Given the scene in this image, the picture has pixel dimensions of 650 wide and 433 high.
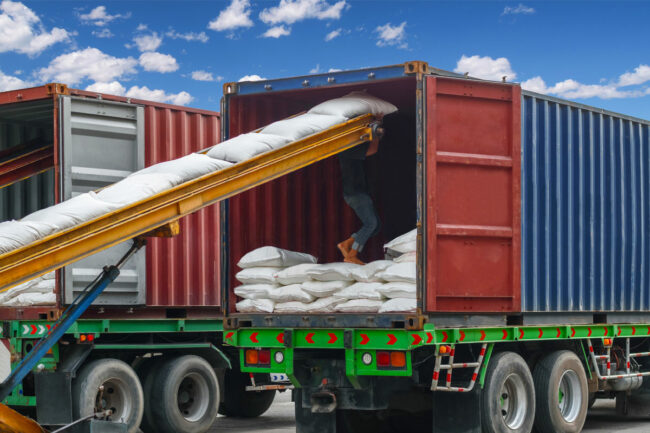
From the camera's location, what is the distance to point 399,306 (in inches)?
369

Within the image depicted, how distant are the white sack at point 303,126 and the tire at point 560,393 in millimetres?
3257

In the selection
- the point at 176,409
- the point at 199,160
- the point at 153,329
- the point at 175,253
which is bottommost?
the point at 176,409

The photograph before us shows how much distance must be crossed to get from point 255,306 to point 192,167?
6.20 ft

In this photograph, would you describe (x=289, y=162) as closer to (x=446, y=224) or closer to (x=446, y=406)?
(x=446, y=224)

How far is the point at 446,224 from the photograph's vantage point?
9445mm

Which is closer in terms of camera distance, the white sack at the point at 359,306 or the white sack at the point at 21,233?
the white sack at the point at 21,233

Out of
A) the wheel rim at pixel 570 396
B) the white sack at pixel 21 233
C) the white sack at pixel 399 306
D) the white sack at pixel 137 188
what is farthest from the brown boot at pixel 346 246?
the white sack at pixel 21 233

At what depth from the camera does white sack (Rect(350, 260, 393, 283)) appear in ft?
31.8

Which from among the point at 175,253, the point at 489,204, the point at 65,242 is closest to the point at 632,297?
the point at 489,204

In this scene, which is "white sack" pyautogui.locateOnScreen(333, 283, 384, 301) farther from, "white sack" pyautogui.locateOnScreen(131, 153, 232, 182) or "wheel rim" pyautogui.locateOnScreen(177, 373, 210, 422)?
"wheel rim" pyautogui.locateOnScreen(177, 373, 210, 422)

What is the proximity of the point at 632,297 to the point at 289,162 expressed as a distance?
16.7ft

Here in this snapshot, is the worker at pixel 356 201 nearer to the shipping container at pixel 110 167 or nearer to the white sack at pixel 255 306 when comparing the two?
the white sack at pixel 255 306

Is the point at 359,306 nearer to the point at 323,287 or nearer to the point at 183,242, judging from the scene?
the point at 323,287

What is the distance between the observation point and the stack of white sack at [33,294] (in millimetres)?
11586
